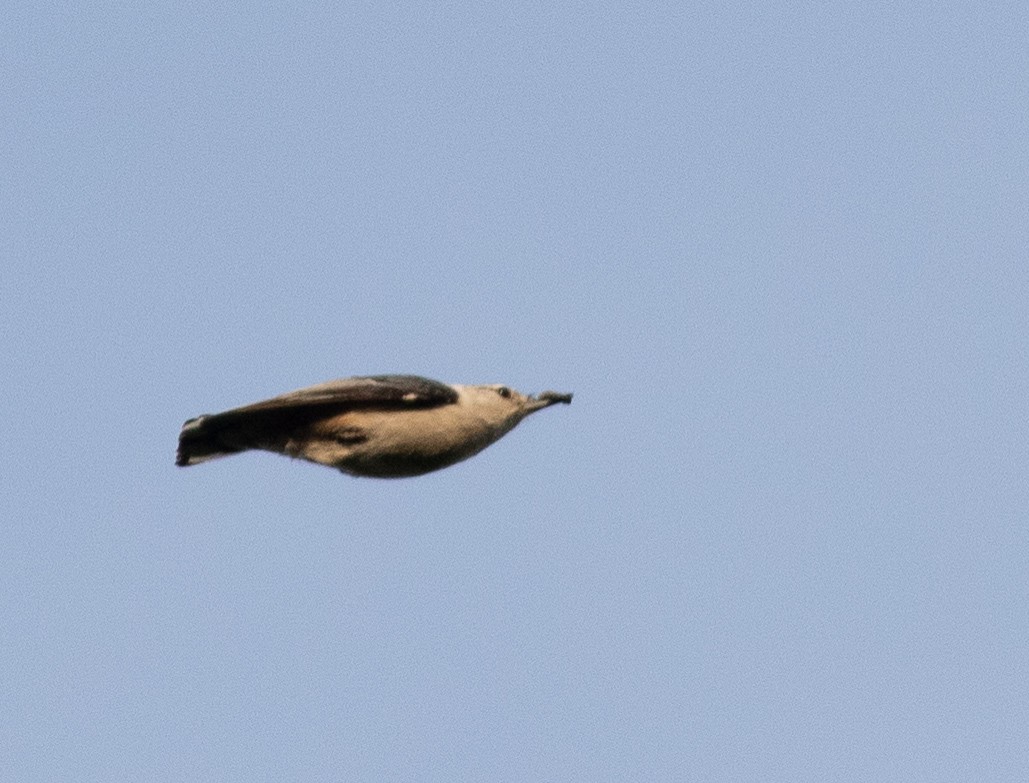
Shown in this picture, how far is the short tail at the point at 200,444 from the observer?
13936 millimetres

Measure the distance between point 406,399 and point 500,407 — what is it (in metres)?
0.98

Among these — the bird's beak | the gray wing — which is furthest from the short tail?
the bird's beak

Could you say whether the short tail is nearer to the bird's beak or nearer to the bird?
the bird

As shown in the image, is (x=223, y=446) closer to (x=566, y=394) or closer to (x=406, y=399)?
(x=406, y=399)

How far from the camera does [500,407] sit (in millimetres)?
14578

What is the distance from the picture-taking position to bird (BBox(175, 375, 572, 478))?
45.3 feet

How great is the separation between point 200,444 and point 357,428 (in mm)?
1309

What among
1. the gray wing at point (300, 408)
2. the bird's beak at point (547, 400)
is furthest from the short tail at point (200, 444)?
the bird's beak at point (547, 400)

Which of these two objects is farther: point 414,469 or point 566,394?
point 566,394

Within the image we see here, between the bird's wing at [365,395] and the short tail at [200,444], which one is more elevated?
the bird's wing at [365,395]

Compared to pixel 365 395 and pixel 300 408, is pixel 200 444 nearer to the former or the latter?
pixel 300 408

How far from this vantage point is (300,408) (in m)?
13.8

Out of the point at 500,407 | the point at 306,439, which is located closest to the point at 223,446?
the point at 306,439

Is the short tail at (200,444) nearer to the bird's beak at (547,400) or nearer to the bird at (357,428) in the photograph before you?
the bird at (357,428)
